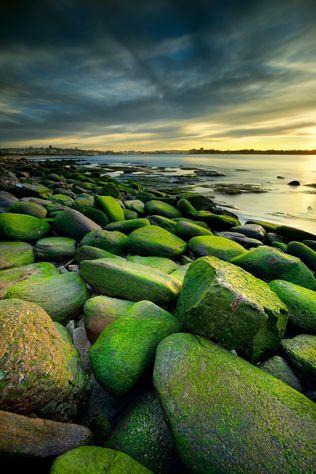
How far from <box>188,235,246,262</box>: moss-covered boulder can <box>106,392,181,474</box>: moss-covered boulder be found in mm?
3397

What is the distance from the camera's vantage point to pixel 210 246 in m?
5.22

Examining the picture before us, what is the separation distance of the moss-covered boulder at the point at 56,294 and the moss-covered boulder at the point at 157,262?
1.31m

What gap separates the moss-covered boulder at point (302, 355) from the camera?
2.22 m

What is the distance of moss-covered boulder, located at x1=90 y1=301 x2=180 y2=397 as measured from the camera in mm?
2045

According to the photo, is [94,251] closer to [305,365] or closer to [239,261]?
[239,261]

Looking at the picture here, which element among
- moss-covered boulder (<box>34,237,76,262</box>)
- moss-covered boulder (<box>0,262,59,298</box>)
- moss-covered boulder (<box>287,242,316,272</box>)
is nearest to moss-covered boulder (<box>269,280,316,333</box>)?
moss-covered boulder (<box>287,242,316,272</box>)

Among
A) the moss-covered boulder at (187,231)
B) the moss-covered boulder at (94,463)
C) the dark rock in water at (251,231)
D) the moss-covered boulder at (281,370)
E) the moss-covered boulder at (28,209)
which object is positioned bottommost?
the dark rock in water at (251,231)

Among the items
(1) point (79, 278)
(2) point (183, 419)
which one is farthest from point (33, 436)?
(1) point (79, 278)

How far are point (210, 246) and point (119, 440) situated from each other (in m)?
3.86

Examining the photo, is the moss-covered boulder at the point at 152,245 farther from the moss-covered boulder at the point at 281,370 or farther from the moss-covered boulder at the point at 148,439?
the moss-covered boulder at the point at 148,439

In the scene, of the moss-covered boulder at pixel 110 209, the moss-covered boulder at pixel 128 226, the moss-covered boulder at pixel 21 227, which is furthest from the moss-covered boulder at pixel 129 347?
the moss-covered boulder at pixel 110 209

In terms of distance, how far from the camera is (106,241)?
15.5 feet

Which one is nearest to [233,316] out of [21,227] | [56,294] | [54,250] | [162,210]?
[56,294]

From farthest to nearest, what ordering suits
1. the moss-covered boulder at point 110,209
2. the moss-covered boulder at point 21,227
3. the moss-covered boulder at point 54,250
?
the moss-covered boulder at point 110,209 < the moss-covered boulder at point 21,227 < the moss-covered boulder at point 54,250
